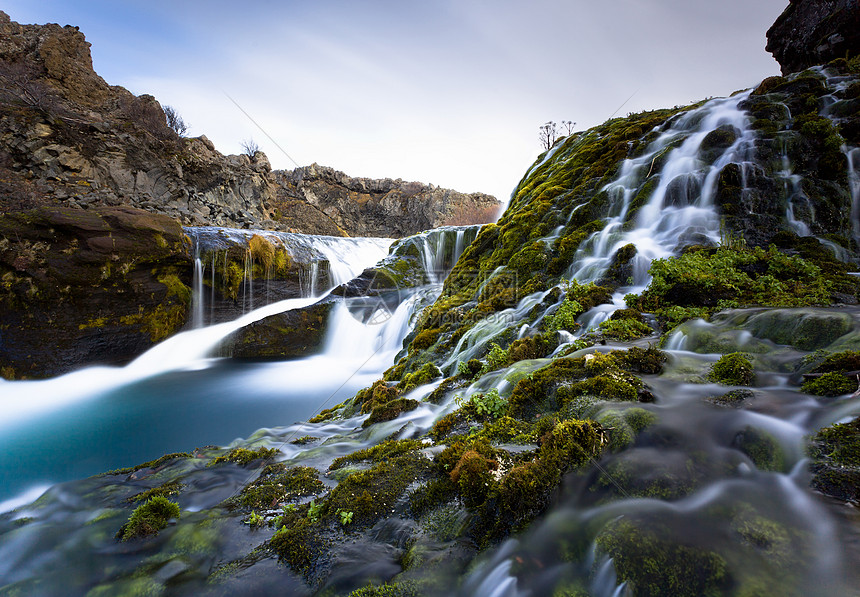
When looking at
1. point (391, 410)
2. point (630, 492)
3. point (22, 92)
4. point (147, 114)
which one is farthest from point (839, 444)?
point (147, 114)

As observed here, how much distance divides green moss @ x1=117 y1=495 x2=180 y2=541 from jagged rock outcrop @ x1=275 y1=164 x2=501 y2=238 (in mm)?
45245

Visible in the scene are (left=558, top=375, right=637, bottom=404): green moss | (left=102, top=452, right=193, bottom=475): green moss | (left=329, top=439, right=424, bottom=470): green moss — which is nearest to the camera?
(left=558, top=375, right=637, bottom=404): green moss

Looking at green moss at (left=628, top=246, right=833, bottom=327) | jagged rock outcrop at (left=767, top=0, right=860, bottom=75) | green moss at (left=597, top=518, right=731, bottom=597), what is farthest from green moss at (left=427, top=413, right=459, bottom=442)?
jagged rock outcrop at (left=767, top=0, right=860, bottom=75)

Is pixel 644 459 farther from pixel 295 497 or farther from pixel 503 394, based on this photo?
pixel 295 497

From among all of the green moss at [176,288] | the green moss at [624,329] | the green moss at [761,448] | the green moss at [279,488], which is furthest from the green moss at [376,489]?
the green moss at [176,288]

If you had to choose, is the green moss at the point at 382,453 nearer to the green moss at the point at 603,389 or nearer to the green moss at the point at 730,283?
the green moss at the point at 603,389

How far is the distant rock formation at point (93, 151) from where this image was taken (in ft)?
52.6

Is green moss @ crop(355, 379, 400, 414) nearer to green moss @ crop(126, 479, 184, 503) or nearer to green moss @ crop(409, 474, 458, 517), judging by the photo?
green moss @ crop(126, 479, 184, 503)

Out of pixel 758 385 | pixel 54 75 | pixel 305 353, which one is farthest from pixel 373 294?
pixel 54 75

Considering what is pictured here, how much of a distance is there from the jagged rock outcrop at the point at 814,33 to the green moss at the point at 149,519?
19.9 m

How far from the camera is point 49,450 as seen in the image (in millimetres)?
7426

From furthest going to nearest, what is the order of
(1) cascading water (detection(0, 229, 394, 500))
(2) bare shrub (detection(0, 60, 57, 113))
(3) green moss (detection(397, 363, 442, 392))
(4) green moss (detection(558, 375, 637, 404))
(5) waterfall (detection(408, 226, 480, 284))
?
(5) waterfall (detection(408, 226, 480, 284)) < (2) bare shrub (detection(0, 60, 57, 113)) < (1) cascading water (detection(0, 229, 394, 500)) < (3) green moss (detection(397, 363, 442, 392)) < (4) green moss (detection(558, 375, 637, 404))

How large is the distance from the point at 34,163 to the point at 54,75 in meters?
13.5

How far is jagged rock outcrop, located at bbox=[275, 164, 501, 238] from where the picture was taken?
46125 millimetres
